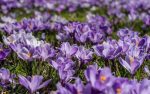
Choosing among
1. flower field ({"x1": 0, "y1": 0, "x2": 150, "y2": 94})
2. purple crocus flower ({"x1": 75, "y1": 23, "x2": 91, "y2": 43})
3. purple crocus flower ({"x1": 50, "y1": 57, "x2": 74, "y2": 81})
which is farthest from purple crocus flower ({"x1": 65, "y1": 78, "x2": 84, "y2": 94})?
purple crocus flower ({"x1": 75, "y1": 23, "x2": 91, "y2": 43})

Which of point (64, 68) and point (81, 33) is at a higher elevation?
point (81, 33)

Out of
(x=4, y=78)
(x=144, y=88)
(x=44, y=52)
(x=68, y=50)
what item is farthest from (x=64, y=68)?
(x=144, y=88)

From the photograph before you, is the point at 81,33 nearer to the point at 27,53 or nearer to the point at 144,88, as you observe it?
the point at 27,53

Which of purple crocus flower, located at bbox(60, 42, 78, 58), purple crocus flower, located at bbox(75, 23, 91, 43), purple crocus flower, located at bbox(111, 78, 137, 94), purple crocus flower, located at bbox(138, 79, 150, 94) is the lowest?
purple crocus flower, located at bbox(138, 79, 150, 94)

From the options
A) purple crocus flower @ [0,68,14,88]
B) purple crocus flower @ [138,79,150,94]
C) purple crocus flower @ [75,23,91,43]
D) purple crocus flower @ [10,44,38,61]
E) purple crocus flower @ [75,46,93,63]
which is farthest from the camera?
purple crocus flower @ [75,23,91,43]

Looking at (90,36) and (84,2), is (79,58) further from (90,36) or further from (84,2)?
(84,2)

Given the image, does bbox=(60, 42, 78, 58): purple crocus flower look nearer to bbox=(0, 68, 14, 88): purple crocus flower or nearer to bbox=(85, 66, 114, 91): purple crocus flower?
bbox=(0, 68, 14, 88): purple crocus flower

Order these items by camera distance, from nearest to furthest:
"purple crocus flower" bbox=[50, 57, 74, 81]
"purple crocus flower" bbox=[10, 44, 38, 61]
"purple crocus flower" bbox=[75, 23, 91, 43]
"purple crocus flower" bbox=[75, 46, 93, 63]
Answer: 1. "purple crocus flower" bbox=[50, 57, 74, 81]
2. "purple crocus flower" bbox=[10, 44, 38, 61]
3. "purple crocus flower" bbox=[75, 46, 93, 63]
4. "purple crocus flower" bbox=[75, 23, 91, 43]

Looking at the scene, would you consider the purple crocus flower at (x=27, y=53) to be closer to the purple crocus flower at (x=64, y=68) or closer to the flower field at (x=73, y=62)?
the flower field at (x=73, y=62)
